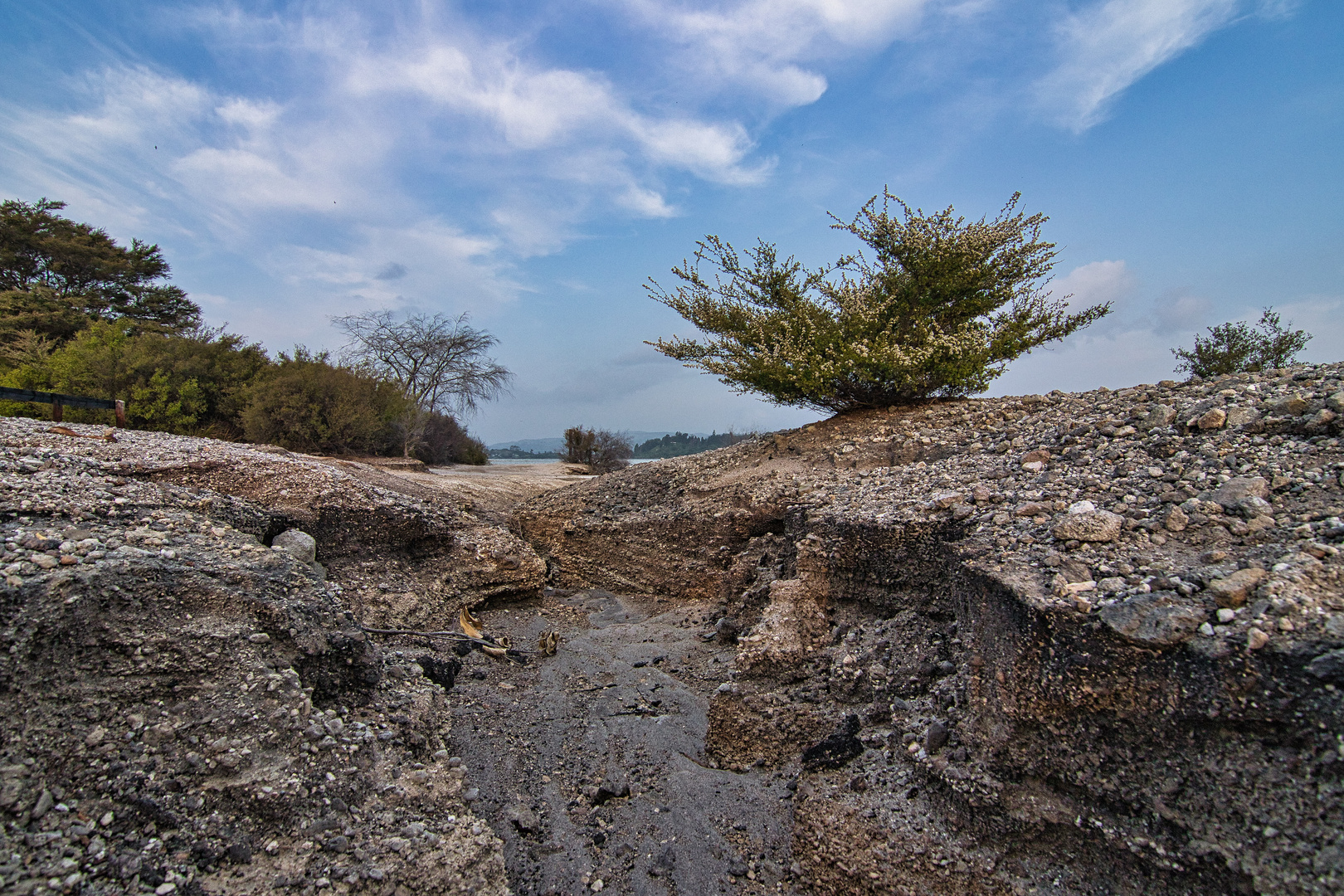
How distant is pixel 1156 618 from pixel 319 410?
52.9 feet

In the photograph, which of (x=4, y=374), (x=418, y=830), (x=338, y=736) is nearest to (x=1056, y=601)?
(x=418, y=830)

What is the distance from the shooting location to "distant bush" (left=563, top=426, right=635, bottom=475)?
25.2 meters

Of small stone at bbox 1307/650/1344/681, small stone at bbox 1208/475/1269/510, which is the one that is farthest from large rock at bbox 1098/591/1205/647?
small stone at bbox 1208/475/1269/510

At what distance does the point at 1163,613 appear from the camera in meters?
2.38

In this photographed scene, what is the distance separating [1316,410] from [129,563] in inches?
270

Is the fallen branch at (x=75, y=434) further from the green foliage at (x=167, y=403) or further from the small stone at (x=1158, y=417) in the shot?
the small stone at (x=1158, y=417)

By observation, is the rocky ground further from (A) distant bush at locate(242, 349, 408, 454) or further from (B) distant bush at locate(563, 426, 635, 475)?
(B) distant bush at locate(563, 426, 635, 475)

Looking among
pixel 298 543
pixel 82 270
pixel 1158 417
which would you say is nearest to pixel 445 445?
pixel 82 270

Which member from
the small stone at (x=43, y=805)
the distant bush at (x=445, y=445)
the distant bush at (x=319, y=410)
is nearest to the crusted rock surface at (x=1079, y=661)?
the small stone at (x=43, y=805)

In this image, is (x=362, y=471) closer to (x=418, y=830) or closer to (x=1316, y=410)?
(x=418, y=830)

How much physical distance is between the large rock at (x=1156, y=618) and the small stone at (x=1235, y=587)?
0.28 feet

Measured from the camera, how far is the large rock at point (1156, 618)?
2.29 metres

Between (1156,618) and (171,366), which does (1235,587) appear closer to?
(1156,618)

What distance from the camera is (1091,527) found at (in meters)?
3.20
